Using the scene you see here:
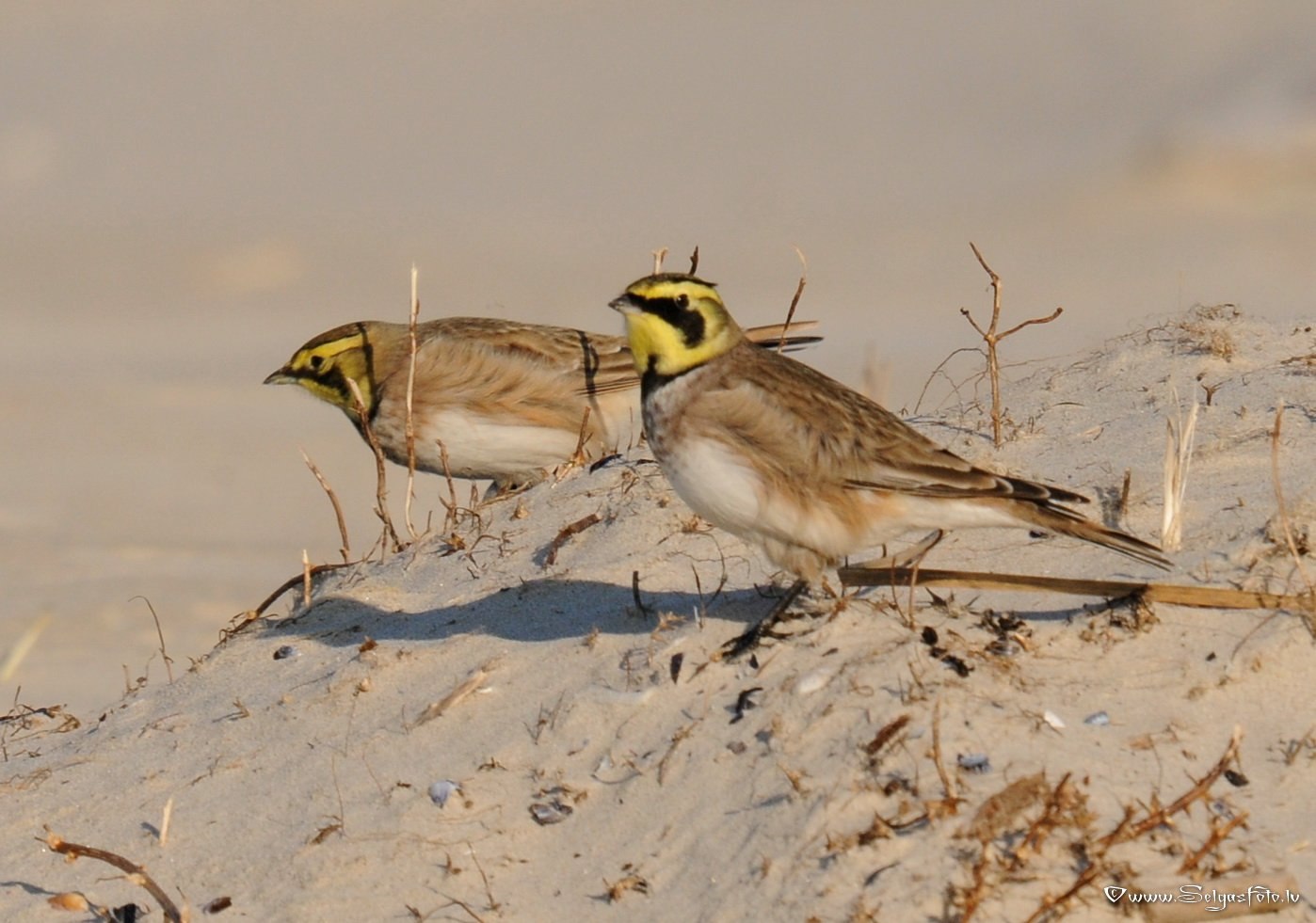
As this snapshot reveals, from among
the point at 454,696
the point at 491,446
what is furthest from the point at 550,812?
the point at 491,446

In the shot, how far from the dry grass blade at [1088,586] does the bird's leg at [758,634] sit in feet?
0.71

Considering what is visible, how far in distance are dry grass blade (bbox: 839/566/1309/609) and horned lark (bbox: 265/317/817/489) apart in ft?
11.0

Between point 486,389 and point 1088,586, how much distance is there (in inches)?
169

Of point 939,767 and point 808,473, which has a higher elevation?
point 808,473

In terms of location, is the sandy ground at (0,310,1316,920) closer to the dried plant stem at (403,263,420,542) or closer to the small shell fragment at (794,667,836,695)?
the small shell fragment at (794,667,836,695)

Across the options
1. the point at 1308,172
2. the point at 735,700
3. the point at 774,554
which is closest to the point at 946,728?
the point at 735,700

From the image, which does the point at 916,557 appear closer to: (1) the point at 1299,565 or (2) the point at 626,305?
(1) the point at 1299,565

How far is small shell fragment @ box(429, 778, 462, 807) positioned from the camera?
5.13 meters

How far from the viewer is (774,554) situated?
561 cm

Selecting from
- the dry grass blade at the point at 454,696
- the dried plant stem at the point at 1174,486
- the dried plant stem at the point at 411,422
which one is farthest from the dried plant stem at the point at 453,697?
the dried plant stem at the point at 1174,486

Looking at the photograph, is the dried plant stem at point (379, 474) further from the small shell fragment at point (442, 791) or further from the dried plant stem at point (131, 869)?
the dried plant stem at point (131, 869)

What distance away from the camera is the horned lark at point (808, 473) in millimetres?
5508

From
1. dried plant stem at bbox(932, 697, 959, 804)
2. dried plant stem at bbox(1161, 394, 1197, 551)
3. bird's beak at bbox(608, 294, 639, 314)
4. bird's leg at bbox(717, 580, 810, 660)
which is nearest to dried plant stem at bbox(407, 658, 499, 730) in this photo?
bird's leg at bbox(717, 580, 810, 660)

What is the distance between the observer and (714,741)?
16.6ft
